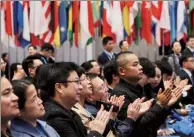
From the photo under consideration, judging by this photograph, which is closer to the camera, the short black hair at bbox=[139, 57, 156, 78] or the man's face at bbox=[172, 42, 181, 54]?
the short black hair at bbox=[139, 57, 156, 78]

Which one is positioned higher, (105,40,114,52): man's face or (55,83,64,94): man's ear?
(55,83,64,94): man's ear

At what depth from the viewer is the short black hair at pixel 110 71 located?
4793mm

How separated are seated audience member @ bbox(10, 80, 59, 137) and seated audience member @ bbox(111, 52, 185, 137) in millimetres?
1245

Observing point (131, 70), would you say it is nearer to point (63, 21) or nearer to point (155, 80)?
point (155, 80)

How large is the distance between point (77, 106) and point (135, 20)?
7.64 meters

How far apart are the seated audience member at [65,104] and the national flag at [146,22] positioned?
25.8ft

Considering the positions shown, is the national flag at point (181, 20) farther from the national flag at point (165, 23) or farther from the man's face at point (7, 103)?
the man's face at point (7, 103)

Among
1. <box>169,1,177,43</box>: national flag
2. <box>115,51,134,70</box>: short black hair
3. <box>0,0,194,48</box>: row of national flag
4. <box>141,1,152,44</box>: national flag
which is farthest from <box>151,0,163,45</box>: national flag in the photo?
<box>115,51,134,70</box>: short black hair

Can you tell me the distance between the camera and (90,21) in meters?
10.6

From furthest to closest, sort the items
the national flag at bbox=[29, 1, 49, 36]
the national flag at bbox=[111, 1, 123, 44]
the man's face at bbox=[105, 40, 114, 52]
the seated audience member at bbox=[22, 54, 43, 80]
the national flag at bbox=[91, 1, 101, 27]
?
the national flag at bbox=[111, 1, 123, 44]
the national flag at bbox=[91, 1, 101, 27]
the national flag at bbox=[29, 1, 49, 36]
the man's face at bbox=[105, 40, 114, 52]
the seated audience member at bbox=[22, 54, 43, 80]

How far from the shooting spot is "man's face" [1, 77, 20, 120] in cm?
272

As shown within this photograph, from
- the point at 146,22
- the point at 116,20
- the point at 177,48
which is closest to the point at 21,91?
the point at 177,48

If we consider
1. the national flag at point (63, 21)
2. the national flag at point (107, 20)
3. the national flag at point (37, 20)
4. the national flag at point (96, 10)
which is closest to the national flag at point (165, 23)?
the national flag at point (107, 20)

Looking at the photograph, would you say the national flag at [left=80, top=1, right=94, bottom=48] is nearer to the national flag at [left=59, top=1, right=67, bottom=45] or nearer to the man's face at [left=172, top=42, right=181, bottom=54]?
the national flag at [left=59, top=1, right=67, bottom=45]
